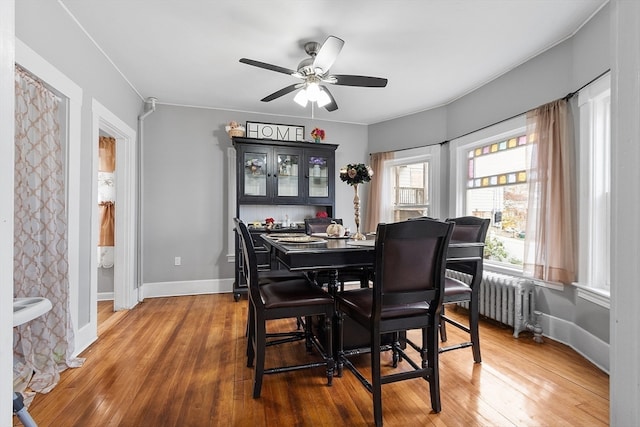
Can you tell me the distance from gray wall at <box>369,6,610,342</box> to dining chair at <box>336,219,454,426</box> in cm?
144

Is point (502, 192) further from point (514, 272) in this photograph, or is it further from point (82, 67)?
point (82, 67)

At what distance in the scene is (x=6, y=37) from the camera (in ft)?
1.60

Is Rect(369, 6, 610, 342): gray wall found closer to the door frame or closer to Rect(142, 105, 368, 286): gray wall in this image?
Rect(142, 105, 368, 286): gray wall

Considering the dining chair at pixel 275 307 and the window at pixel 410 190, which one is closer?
the dining chair at pixel 275 307

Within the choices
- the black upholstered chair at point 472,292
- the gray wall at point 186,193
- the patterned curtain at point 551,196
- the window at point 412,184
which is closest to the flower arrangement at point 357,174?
the black upholstered chair at point 472,292

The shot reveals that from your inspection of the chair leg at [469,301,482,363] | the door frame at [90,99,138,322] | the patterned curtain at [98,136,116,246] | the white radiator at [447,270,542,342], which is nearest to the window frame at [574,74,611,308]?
the white radiator at [447,270,542,342]

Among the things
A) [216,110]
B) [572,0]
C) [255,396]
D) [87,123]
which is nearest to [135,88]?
[216,110]

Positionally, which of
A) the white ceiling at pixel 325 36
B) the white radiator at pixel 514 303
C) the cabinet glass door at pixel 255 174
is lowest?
the white radiator at pixel 514 303

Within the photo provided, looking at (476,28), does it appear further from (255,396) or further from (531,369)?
(255,396)

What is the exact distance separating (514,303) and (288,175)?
2.96m

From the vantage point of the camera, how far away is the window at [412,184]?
421cm

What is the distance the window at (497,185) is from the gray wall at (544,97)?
0.52ft

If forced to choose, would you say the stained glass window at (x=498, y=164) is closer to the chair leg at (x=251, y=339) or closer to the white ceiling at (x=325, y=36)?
the white ceiling at (x=325, y=36)

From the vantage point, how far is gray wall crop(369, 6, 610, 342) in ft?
7.39
